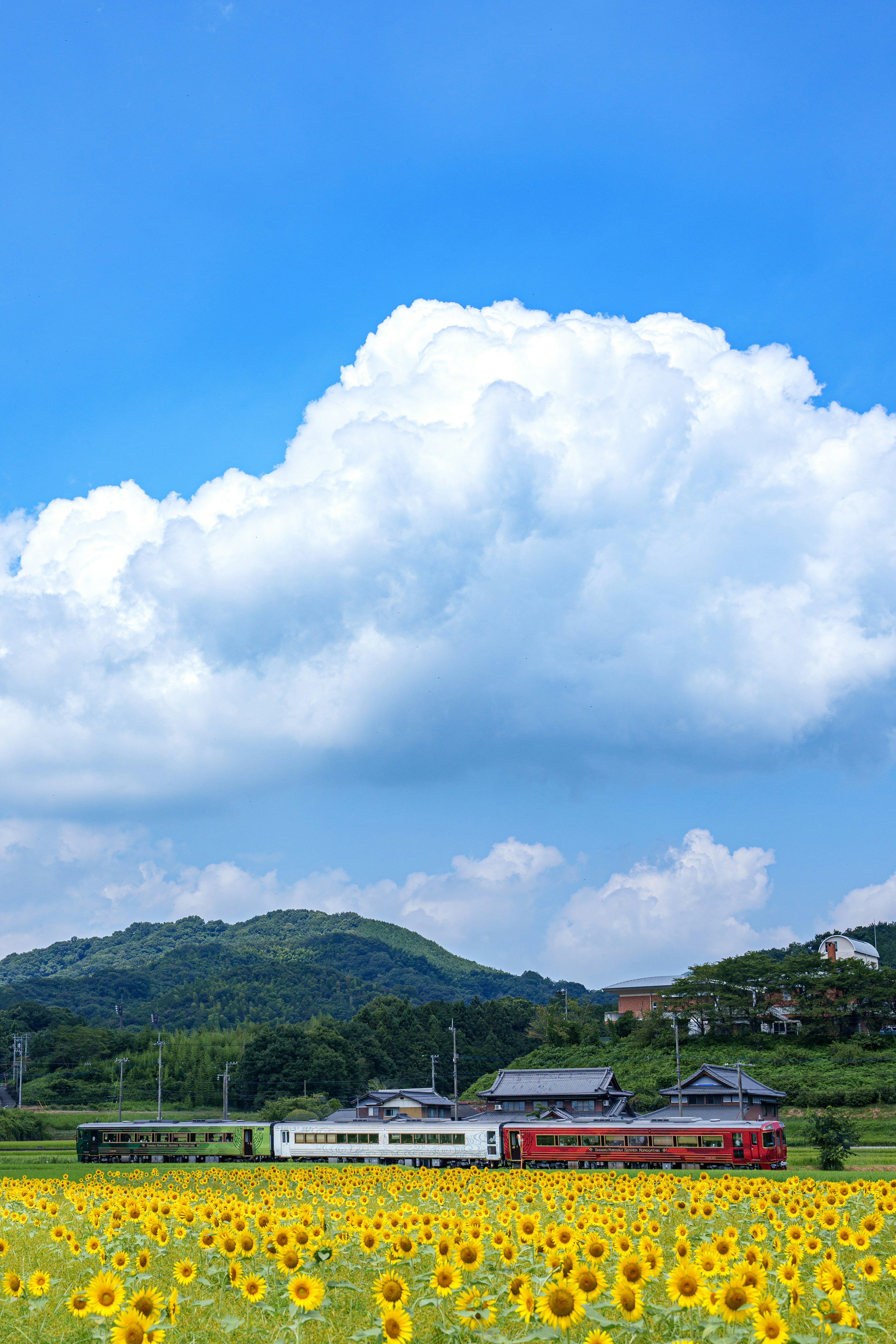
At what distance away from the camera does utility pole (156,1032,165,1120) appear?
79.3 meters

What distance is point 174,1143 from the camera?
54500mm

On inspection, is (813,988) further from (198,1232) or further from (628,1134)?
(198,1232)

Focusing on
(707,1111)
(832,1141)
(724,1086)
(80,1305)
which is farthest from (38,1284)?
(707,1111)

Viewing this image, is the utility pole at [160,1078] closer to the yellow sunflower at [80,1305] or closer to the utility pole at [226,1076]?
the utility pole at [226,1076]

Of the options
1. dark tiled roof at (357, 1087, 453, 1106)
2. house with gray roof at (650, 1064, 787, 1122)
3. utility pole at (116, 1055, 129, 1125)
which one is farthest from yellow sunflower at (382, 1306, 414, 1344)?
utility pole at (116, 1055, 129, 1125)

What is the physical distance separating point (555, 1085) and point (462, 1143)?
18337 millimetres

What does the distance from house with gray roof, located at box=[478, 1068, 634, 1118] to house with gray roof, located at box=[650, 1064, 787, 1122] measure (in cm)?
296

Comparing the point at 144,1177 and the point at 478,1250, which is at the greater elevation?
the point at 478,1250

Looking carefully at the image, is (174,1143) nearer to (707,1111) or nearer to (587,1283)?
(707,1111)

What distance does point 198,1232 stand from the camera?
13.4 m

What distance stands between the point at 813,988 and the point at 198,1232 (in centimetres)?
7683

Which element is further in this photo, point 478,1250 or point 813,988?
point 813,988

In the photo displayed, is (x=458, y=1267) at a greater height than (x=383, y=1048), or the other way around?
(x=458, y=1267)

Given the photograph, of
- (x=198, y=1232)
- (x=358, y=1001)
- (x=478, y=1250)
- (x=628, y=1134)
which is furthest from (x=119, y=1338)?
(x=358, y=1001)
